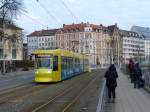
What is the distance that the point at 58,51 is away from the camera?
133 ft

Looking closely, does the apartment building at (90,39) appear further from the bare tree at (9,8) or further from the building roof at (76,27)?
the bare tree at (9,8)

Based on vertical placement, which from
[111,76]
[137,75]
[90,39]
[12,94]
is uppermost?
[90,39]

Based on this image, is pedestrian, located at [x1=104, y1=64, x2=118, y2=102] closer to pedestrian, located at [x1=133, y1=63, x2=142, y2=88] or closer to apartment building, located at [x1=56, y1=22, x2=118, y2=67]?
pedestrian, located at [x1=133, y1=63, x2=142, y2=88]

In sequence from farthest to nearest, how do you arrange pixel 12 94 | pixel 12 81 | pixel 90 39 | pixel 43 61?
pixel 90 39 → pixel 12 81 → pixel 43 61 → pixel 12 94

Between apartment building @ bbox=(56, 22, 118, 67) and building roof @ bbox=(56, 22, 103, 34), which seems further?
building roof @ bbox=(56, 22, 103, 34)

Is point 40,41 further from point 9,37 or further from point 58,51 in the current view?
point 58,51

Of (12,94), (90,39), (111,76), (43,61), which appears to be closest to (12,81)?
(43,61)

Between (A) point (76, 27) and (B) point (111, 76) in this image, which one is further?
(A) point (76, 27)

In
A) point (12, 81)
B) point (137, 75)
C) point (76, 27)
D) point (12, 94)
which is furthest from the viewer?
point (76, 27)

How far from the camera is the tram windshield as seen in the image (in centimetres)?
3881

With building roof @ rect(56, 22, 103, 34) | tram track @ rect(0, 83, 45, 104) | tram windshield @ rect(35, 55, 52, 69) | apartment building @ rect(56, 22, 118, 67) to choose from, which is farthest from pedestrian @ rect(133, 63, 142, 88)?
building roof @ rect(56, 22, 103, 34)

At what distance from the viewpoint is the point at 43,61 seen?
3903 centimetres

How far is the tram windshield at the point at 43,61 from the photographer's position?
127 feet

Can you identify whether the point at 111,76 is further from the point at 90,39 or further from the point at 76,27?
the point at 76,27
